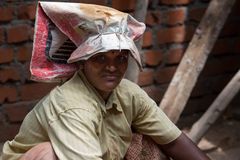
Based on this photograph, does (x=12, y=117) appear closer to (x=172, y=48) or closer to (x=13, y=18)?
(x=13, y=18)

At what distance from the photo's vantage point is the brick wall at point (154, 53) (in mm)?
2924

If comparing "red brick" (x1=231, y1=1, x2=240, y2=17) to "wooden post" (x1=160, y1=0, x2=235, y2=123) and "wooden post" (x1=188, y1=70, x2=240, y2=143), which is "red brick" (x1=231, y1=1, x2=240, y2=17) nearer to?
"wooden post" (x1=160, y1=0, x2=235, y2=123)

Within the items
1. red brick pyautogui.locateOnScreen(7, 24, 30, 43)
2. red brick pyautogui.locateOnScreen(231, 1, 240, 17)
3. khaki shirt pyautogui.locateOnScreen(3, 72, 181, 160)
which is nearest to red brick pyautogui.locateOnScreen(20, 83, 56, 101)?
red brick pyautogui.locateOnScreen(7, 24, 30, 43)

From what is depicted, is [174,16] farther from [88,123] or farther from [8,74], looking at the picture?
[88,123]

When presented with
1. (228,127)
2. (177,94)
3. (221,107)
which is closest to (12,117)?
(177,94)

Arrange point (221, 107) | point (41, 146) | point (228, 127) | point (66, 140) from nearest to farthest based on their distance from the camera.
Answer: point (66, 140), point (41, 146), point (221, 107), point (228, 127)

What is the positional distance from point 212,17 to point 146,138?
91cm

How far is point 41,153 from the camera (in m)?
1.99

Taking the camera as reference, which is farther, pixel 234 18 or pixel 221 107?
pixel 234 18

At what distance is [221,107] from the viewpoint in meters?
2.89

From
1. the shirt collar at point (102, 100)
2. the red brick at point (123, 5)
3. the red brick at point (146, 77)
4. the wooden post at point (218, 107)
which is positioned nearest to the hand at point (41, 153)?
the shirt collar at point (102, 100)

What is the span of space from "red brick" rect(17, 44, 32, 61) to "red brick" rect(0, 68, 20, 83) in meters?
0.08

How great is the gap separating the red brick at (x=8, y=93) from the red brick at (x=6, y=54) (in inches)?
6.3

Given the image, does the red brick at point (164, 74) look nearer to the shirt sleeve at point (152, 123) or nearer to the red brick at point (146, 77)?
the red brick at point (146, 77)
